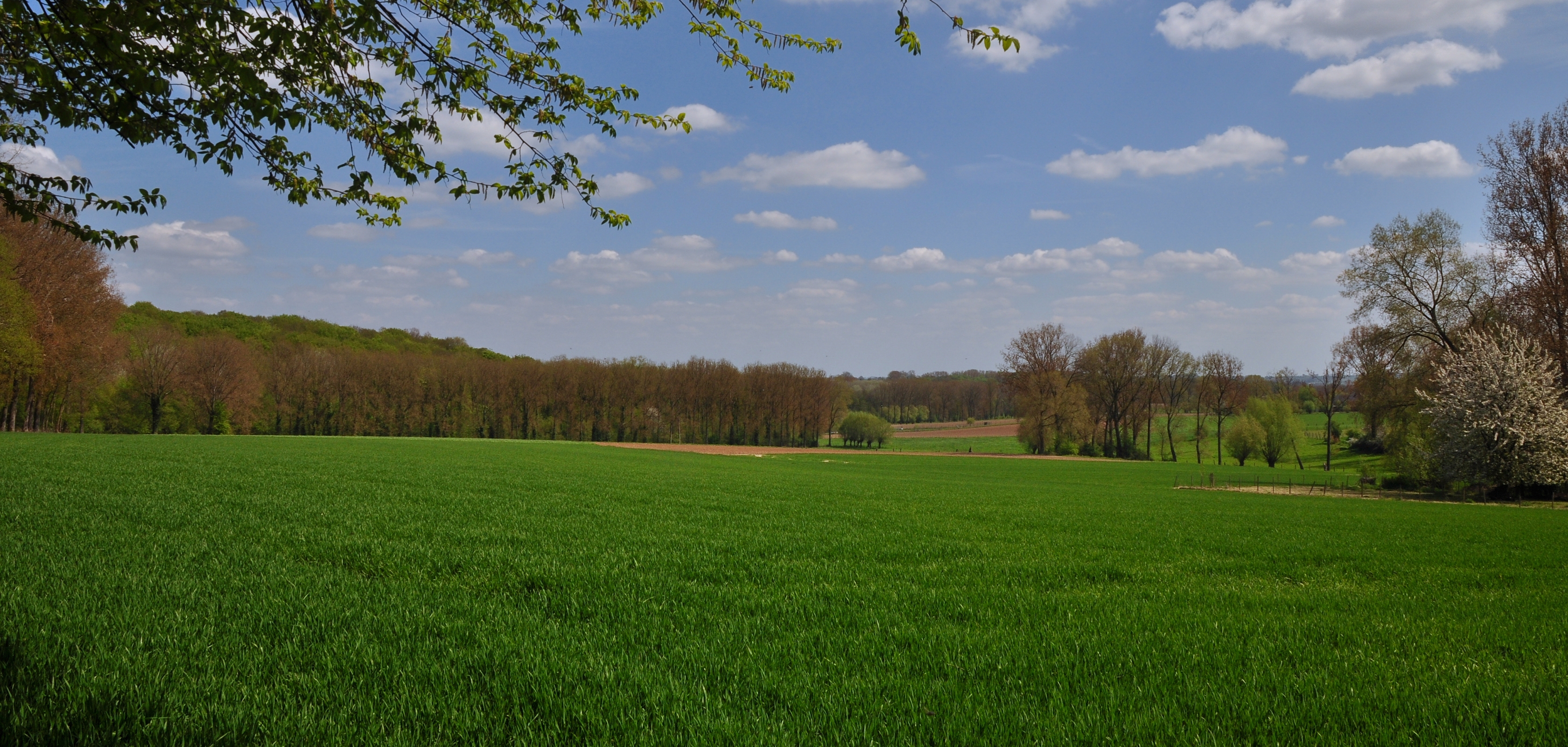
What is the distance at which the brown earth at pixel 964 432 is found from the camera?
120 m

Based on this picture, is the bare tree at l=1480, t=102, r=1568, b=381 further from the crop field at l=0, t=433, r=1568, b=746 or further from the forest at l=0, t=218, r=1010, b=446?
the forest at l=0, t=218, r=1010, b=446

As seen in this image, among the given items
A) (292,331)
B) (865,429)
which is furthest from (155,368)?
(865,429)

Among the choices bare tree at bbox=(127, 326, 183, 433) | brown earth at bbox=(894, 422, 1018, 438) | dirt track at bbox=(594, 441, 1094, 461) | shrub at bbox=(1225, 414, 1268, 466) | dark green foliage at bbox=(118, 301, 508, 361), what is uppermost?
dark green foliage at bbox=(118, 301, 508, 361)

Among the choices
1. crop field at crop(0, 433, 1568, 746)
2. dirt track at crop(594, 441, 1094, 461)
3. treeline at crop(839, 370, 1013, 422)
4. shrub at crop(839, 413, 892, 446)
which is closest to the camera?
crop field at crop(0, 433, 1568, 746)

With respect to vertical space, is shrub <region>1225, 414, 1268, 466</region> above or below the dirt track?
above

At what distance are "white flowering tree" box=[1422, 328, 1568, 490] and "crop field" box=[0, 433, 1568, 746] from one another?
83.4 feet

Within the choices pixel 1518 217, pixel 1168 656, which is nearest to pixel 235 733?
pixel 1168 656

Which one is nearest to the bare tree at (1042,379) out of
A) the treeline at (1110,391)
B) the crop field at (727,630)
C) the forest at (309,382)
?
the treeline at (1110,391)

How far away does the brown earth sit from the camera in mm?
120312

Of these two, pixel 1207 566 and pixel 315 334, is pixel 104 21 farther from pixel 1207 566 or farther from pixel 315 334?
pixel 315 334

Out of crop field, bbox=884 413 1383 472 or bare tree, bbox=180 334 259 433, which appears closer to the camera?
bare tree, bbox=180 334 259 433

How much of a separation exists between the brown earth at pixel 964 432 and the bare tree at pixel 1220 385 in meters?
36.5

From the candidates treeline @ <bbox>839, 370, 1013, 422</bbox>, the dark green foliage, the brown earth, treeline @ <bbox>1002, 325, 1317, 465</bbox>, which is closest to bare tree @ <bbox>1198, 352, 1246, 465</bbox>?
treeline @ <bbox>1002, 325, 1317, 465</bbox>

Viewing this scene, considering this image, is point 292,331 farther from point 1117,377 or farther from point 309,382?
point 1117,377
